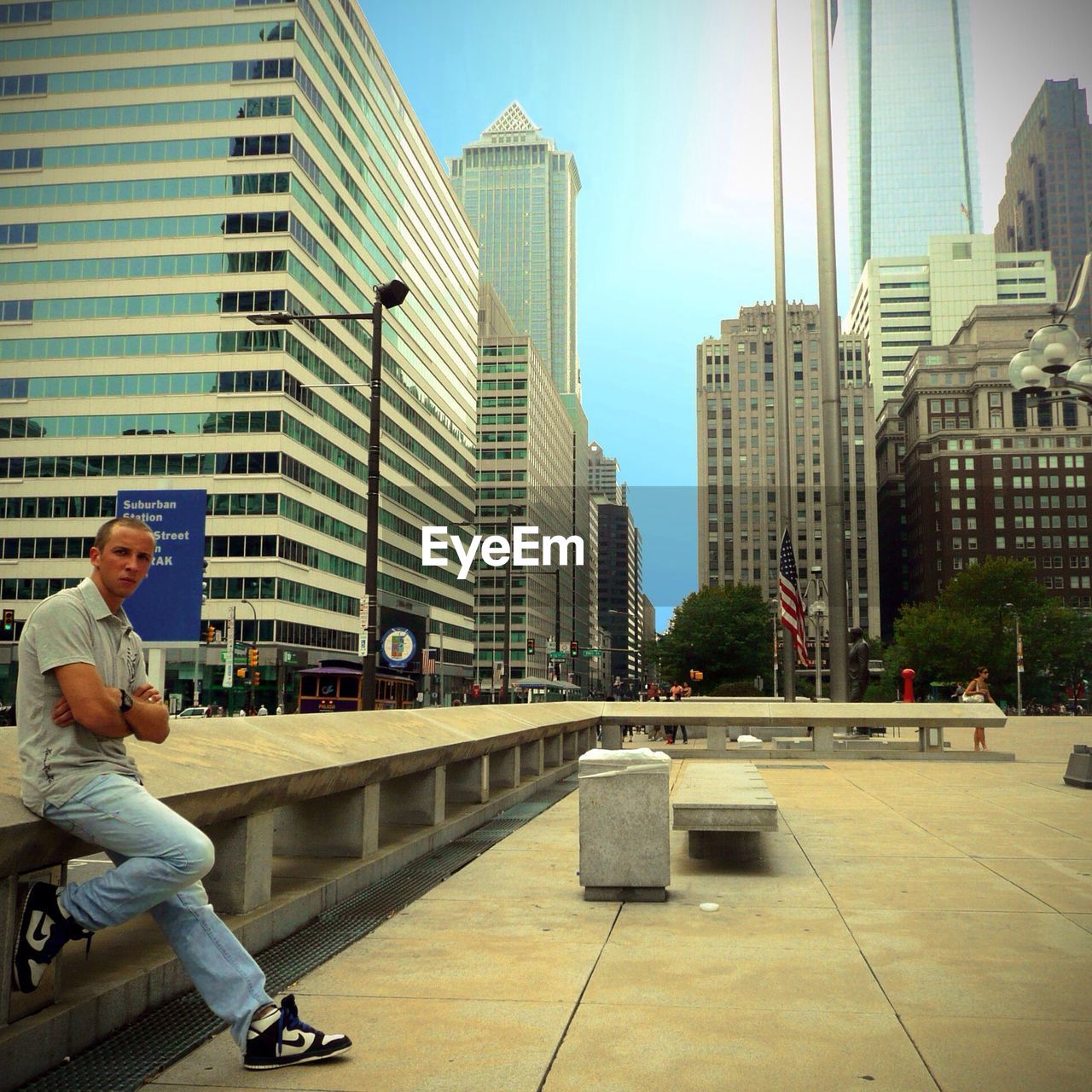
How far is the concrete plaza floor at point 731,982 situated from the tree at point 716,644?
78286 mm

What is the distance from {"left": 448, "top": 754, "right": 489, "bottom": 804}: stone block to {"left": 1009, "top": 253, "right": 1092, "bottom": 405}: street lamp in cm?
755

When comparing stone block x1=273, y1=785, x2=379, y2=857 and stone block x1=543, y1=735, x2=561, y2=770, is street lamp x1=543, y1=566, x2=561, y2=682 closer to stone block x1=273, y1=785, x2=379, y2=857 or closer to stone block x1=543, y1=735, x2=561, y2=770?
stone block x1=543, y1=735, x2=561, y2=770

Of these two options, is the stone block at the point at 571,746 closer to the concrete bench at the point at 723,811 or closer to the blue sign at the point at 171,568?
the concrete bench at the point at 723,811

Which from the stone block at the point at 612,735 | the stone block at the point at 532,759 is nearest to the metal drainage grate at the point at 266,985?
the stone block at the point at 532,759

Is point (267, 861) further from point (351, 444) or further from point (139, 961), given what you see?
point (351, 444)

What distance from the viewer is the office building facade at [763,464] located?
163 metres

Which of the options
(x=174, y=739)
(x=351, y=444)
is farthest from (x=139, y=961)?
(x=351, y=444)

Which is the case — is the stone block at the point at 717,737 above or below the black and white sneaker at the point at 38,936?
below

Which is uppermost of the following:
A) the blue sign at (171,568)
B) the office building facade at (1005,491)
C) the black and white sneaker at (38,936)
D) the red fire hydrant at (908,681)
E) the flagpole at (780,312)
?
the office building facade at (1005,491)

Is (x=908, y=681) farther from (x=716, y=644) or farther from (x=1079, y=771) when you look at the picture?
(x=716, y=644)

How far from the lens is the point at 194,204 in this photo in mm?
74312

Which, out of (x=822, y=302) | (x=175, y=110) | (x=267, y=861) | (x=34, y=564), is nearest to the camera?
(x=267, y=861)

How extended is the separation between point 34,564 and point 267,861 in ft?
236

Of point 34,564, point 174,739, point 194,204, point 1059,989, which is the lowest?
point 1059,989
